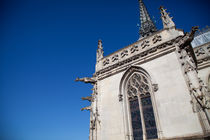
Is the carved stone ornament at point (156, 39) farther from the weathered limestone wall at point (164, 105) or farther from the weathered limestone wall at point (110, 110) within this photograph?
the weathered limestone wall at point (110, 110)

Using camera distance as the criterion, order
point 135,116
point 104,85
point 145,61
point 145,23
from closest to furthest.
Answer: point 135,116, point 145,61, point 104,85, point 145,23

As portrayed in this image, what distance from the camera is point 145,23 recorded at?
2623 cm

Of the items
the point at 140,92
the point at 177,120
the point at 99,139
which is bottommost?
the point at 99,139

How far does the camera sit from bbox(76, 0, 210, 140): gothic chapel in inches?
226

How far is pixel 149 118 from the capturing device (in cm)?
696

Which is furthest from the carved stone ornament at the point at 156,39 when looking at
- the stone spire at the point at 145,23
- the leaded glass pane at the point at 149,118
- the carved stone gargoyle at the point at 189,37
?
the stone spire at the point at 145,23

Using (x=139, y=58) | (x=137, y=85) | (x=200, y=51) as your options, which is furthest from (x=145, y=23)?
(x=137, y=85)

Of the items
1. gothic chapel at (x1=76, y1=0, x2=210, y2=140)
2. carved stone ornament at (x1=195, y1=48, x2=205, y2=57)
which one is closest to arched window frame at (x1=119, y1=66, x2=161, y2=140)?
gothic chapel at (x1=76, y1=0, x2=210, y2=140)

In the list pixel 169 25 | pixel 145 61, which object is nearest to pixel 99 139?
pixel 145 61

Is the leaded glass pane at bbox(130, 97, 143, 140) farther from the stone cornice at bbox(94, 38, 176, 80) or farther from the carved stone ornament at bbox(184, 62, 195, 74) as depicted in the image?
the carved stone ornament at bbox(184, 62, 195, 74)

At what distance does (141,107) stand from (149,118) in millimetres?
697

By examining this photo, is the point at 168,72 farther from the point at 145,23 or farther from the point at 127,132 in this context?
the point at 145,23

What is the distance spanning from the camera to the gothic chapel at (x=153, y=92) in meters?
5.75

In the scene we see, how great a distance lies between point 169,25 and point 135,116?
5702 millimetres
